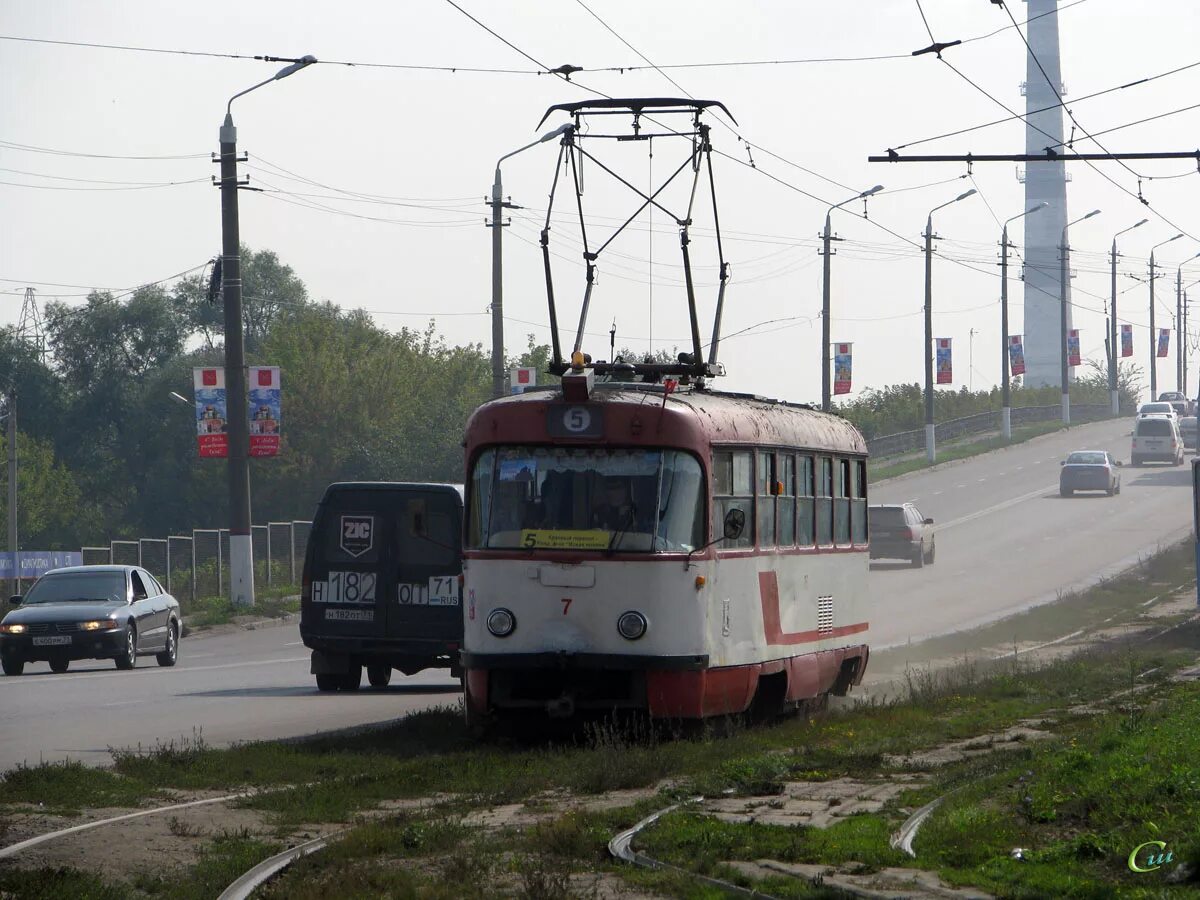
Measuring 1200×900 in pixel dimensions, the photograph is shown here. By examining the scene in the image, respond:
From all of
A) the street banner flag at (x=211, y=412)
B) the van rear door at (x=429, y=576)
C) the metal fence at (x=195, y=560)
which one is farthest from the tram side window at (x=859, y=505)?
the metal fence at (x=195, y=560)

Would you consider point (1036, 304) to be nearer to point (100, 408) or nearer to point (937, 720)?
point (100, 408)

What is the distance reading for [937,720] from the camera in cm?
1603

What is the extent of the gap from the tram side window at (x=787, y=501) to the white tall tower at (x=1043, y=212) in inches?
5691

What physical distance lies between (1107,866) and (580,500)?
634 centimetres

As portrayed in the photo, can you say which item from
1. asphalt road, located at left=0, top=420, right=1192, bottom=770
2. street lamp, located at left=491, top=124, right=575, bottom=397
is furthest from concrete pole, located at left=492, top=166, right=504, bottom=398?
asphalt road, located at left=0, top=420, right=1192, bottom=770

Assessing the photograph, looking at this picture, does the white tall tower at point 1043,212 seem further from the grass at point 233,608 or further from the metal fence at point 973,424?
the grass at point 233,608

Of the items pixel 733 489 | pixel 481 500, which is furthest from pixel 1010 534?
pixel 481 500

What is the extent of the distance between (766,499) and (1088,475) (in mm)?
47378

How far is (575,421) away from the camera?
46.0ft

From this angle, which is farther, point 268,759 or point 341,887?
point 268,759

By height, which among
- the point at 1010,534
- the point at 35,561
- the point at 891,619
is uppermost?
the point at 35,561

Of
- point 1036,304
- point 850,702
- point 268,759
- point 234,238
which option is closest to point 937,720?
point 850,702

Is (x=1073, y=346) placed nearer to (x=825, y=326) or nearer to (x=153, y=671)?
(x=825, y=326)

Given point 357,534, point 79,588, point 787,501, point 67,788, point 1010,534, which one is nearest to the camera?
point 67,788
